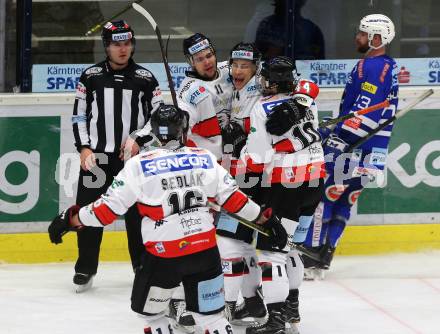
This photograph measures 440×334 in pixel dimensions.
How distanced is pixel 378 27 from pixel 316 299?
1617 millimetres

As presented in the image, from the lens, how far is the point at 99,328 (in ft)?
18.3

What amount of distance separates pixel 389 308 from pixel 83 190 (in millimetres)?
1756

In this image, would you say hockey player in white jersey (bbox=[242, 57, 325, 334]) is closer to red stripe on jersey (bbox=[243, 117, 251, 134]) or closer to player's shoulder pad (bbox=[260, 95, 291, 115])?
player's shoulder pad (bbox=[260, 95, 291, 115])

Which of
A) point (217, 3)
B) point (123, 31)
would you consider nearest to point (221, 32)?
point (217, 3)

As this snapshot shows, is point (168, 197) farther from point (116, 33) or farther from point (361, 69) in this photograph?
point (361, 69)

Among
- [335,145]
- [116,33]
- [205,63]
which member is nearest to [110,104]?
[116,33]

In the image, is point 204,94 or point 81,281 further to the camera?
point 81,281

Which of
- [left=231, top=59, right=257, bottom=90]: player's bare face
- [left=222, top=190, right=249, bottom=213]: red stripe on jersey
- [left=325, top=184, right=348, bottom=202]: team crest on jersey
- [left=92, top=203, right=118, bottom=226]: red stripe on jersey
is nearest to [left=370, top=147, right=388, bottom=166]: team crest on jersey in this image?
[left=325, top=184, right=348, bottom=202]: team crest on jersey

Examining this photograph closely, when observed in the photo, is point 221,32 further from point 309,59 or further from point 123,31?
point 123,31

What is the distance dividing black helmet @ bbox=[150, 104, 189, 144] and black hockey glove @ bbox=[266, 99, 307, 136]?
736 mm

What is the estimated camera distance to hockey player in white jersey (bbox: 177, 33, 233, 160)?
5797 mm

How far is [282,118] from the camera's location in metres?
5.24

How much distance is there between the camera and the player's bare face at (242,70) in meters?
5.78

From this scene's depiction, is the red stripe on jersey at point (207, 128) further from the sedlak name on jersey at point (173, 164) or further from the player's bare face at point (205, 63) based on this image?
the sedlak name on jersey at point (173, 164)
